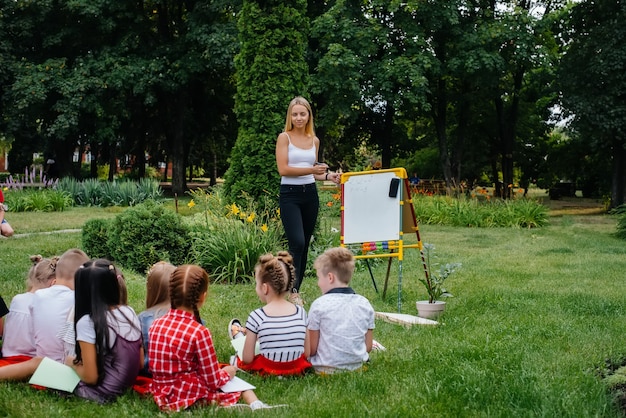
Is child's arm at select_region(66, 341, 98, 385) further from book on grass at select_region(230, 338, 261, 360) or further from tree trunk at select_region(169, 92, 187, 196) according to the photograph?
tree trunk at select_region(169, 92, 187, 196)

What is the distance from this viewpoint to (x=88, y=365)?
4.09m

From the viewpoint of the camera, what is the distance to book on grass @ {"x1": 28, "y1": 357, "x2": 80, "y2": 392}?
419cm

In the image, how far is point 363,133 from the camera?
1389 inches

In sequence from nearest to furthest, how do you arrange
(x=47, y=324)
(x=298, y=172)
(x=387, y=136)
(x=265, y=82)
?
(x=47, y=324)
(x=298, y=172)
(x=265, y=82)
(x=387, y=136)

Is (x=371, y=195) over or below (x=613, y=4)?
below

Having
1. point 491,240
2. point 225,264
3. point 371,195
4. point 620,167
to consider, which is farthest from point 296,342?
Result: point 620,167

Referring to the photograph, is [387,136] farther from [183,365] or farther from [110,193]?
[183,365]

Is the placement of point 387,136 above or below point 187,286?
above

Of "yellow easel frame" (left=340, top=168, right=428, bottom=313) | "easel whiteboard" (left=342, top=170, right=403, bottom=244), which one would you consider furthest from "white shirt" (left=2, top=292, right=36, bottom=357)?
"easel whiteboard" (left=342, top=170, right=403, bottom=244)

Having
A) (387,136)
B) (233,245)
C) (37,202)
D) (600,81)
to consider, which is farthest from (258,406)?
(387,136)

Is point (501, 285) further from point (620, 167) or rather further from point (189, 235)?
point (620, 167)

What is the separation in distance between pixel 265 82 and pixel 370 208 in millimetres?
4258

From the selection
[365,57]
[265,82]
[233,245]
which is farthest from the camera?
[365,57]

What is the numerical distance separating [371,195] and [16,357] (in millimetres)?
3757
